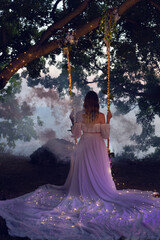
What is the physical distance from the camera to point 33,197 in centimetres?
623

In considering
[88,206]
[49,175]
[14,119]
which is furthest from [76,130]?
[14,119]

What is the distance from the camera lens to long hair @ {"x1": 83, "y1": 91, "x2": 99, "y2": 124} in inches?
236

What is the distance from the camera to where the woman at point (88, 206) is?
4.67 meters

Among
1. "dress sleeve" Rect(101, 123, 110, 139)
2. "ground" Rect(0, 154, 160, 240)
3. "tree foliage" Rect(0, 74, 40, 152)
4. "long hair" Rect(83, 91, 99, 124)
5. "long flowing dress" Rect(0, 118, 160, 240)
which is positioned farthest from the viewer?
"tree foliage" Rect(0, 74, 40, 152)

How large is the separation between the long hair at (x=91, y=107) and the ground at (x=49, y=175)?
280cm

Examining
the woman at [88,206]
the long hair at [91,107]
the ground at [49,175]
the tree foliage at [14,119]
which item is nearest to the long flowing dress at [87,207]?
the woman at [88,206]

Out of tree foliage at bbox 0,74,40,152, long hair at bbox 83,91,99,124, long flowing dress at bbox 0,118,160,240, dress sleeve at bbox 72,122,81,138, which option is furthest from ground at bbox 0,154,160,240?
tree foliage at bbox 0,74,40,152

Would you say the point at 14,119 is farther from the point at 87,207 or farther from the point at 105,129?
the point at 87,207

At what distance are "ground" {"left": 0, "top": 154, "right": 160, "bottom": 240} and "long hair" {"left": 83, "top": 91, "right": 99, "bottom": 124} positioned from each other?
2804 mm

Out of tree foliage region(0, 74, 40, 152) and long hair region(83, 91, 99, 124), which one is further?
tree foliage region(0, 74, 40, 152)

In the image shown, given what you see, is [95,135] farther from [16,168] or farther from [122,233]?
[16,168]

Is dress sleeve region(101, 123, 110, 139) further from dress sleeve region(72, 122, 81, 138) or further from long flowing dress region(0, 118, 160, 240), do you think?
dress sleeve region(72, 122, 81, 138)

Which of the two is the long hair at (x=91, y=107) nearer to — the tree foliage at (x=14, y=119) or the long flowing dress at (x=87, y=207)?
the long flowing dress at (x=87, y=207)

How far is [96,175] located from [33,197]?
1416 mm
